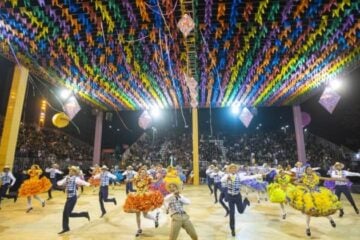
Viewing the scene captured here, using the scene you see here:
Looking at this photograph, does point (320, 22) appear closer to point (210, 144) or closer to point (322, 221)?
point (322, 221)

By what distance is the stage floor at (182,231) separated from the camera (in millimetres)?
5758

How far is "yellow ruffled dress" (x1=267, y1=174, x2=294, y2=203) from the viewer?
7564 millimetres

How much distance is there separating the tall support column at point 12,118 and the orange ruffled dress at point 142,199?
7372 mm

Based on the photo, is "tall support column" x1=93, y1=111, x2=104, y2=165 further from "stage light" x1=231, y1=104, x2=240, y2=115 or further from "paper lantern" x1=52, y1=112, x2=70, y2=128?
"stage light" x1=231, y1=104, x2=240, y2=115

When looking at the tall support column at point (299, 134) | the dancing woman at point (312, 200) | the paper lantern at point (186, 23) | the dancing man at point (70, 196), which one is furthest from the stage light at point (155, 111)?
the dancing woman at point (312, 200)

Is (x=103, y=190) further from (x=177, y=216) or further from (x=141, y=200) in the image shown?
(x=177, y=216)

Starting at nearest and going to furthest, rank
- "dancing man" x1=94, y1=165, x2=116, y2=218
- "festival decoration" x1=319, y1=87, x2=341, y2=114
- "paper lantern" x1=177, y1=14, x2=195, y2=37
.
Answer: "paper lantern" x1=177, y1=14, x2=195, y2=37, "dancing man" x1=94, y1=165, x2=116, y2=218, "festival decoration" x1=319, y1=87, x2=341, y2=114

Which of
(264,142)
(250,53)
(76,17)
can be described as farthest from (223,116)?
(76,17)

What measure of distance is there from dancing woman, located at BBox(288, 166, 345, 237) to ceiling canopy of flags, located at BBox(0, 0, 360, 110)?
4510mm

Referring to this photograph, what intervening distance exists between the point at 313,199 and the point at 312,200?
0.04 metres

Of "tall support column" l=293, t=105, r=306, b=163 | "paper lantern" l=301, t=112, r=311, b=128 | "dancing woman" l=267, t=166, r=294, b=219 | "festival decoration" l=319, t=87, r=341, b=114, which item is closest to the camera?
"dancing woman" l=267, t=166, r=294, b=219

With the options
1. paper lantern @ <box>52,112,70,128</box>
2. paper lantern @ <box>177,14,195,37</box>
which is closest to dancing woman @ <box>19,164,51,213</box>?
paper lantern @ <box>52,112,70,128</box>

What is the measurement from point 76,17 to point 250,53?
6081mm

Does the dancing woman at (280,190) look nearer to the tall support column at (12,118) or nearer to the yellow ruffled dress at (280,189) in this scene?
the yellow ruffled dress at (280,189)
